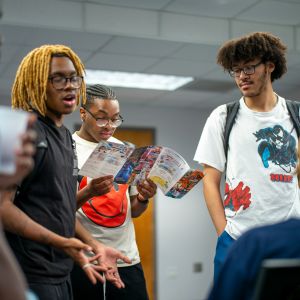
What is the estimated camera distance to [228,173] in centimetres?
234

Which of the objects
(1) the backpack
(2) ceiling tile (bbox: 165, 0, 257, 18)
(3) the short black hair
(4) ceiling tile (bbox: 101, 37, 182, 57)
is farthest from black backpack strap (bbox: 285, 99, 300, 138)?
(4) ceiling tile (bbox: 101, 37, 182, 57)

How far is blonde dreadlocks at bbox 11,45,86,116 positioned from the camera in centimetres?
173

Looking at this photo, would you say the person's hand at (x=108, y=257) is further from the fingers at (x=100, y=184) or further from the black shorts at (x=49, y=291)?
the fingers at (x=100, y=184)

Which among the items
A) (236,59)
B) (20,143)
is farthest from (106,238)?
(20,143)

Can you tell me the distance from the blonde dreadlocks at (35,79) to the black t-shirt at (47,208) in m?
0.06

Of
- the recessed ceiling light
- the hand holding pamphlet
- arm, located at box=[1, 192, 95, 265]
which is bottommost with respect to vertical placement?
arm, located at box=[1, 192, 95, 265]

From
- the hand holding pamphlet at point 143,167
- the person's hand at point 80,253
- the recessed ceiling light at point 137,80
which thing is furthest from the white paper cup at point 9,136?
the recessed ceiling light at point 137,80

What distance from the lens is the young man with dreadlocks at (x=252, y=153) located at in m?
2.25

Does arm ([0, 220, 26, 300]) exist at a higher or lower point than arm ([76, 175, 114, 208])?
lower

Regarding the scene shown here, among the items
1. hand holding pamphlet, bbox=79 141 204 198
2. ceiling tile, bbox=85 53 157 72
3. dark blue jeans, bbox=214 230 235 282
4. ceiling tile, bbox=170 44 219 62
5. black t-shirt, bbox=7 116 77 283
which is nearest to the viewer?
black t-shirt, bbox=7 116 77 283

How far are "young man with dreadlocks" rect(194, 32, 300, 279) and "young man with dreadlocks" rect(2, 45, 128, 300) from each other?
684 millimetres

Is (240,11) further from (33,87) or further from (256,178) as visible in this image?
(33,87)

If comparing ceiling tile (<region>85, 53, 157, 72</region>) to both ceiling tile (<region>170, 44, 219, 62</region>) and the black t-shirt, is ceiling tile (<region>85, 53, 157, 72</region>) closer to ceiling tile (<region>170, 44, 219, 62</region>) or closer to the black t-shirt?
ceiling tile (<region>170, 44, 219, 62</region>)

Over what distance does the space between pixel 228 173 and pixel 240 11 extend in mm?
Result: 2401
